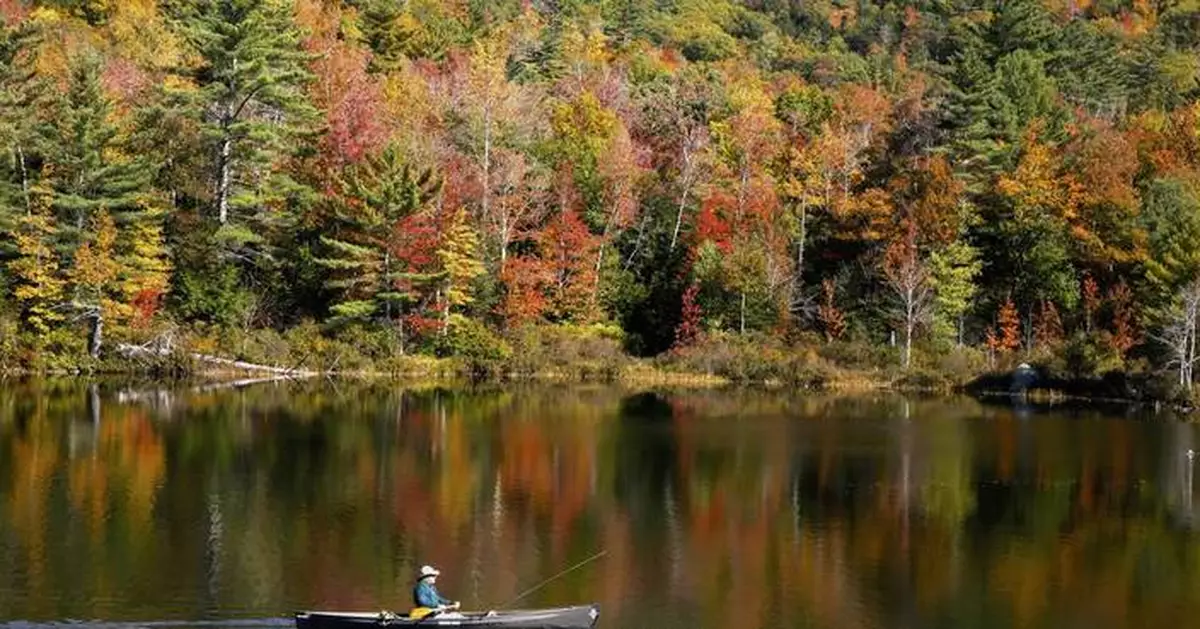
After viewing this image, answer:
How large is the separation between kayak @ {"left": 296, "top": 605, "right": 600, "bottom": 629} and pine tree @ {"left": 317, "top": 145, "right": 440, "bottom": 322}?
50.0 m

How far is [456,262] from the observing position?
2943 inches

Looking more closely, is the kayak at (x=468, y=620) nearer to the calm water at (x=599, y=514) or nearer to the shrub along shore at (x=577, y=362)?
the calm water at (x=599, y=514)

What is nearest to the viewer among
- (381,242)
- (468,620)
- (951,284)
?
(468,620)

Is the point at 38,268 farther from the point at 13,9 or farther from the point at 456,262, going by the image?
the point at 13,9

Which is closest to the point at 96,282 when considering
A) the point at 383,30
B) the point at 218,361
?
the point at 218,361

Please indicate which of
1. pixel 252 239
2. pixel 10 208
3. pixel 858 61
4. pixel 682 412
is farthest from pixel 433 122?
pixel 858 61

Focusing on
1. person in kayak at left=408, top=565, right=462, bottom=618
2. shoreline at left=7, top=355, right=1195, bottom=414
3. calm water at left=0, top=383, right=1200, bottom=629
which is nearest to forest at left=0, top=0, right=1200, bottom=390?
shoreline at left=7, top=355, right=1195, bottom=414

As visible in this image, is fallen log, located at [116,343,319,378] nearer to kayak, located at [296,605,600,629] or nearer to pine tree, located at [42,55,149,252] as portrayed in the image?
pine tree, located at [42,55,149,252]

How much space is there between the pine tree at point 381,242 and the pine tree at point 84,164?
410 inches

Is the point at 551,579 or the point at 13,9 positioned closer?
the point at 551,579

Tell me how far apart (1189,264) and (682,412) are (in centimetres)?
2559

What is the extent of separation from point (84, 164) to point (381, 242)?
1532 centimetres

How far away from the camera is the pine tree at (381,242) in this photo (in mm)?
73125

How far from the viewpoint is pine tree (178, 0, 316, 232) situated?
7319 centimetres
